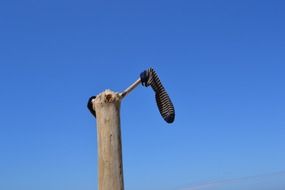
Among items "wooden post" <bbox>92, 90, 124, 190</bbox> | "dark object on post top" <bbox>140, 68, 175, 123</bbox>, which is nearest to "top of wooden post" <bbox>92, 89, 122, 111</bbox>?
"wooden post" <bbox>92, 90, 124, 190</bbox>

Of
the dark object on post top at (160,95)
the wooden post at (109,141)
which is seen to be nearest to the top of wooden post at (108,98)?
the wooden post at (109,141)

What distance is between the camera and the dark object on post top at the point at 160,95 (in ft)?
17.2

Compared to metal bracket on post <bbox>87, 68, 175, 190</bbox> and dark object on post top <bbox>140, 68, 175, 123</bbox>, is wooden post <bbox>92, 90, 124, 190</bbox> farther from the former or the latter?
dark object on post top <bbox>140, 68, 175, 123</bbox>

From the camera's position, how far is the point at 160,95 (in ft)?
17.9

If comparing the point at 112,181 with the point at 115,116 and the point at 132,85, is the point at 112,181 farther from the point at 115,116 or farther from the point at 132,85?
the point at 132,85

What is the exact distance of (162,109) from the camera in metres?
5.44

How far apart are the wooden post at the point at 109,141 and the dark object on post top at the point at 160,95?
19.9 inches

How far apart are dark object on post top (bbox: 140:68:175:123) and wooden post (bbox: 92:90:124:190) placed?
505 millimetres

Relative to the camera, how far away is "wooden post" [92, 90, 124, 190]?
4.71m

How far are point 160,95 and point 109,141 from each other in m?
1.13

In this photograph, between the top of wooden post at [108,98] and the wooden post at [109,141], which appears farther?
the top of wooden post at [108,98]

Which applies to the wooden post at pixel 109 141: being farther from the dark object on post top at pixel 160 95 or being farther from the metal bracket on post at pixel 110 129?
the dark object on post top at pixel 160 95

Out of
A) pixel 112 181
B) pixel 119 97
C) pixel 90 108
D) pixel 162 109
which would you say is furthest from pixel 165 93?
pixel 112 181

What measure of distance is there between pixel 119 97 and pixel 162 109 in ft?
2.47
